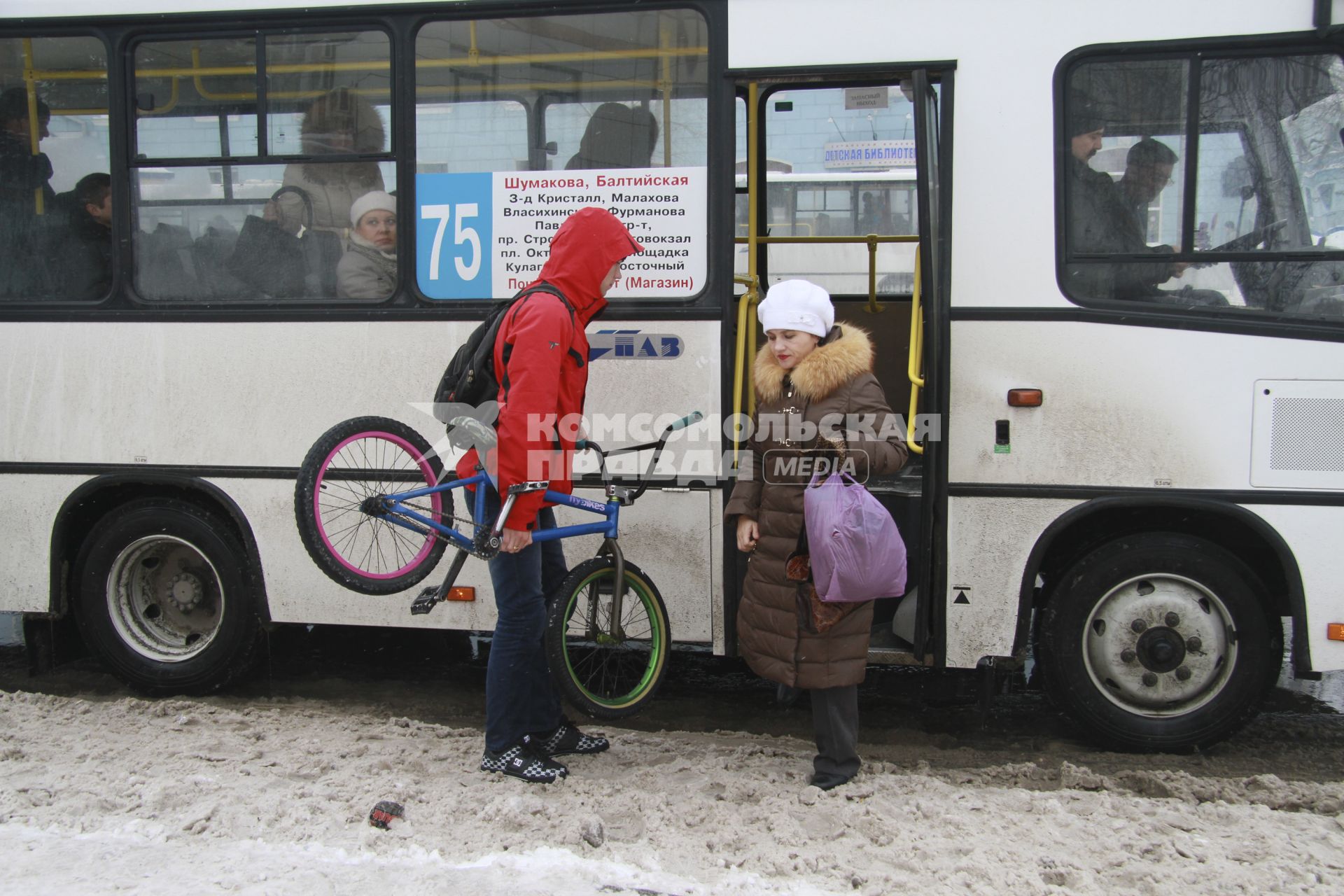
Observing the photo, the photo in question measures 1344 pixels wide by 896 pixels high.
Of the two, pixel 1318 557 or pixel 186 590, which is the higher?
pixel 1318 557

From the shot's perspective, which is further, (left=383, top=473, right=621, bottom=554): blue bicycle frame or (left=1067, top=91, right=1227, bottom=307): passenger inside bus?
(left=1067, top=91, right=1227, bottom=307): passenger inside bus

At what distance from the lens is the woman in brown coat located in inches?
142

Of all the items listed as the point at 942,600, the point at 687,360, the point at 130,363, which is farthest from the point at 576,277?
the point at 130,363

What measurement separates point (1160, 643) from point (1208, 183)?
1.72 m

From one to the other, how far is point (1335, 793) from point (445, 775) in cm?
308

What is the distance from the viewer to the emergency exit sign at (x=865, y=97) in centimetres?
456

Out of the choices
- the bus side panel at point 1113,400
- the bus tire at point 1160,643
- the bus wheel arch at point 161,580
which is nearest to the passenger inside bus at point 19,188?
the bus wheel arch at point 161,580

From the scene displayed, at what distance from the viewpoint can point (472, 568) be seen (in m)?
4.54

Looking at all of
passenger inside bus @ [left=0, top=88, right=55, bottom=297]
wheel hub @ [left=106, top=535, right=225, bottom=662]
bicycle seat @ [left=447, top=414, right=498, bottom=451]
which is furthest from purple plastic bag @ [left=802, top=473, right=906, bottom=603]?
passenger inside bus @ [left=0, top=88, right=55, bottom=297]

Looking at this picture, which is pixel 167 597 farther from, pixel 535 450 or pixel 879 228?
pixel 879 228

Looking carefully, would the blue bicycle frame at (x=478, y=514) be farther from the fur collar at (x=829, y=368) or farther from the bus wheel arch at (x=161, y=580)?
the bus wheel arch at (x=161, y=580)

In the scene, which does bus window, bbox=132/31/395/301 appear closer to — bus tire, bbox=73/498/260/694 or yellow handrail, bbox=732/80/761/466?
bus tire, bbox=73/498/260/694

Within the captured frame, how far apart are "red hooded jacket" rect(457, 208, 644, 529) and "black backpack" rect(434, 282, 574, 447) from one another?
0.13 feet

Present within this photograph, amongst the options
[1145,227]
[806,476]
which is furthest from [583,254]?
[1145,227]
